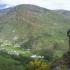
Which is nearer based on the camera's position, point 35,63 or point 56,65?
point 56,65

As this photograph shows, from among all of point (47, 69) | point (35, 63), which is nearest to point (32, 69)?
point (35, 63)

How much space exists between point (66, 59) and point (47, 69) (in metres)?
5.67

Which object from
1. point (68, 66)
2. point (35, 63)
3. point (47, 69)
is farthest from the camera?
point (35, 63)

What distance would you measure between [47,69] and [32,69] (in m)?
7.17

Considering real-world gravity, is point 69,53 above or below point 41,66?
above

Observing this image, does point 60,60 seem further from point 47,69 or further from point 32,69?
point 32,69

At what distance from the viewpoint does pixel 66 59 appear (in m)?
60.8

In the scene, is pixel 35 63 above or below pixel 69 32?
below

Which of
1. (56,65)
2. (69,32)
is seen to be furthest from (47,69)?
(69,32)

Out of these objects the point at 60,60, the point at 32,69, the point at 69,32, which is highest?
the point at 69,32

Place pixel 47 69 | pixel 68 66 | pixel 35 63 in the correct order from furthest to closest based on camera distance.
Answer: pixel 35 63
pixel 47 69
pixel 68 66

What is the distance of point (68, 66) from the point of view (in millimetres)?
59562

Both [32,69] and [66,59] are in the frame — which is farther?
[32,69]

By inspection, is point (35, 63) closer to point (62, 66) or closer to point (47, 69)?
point (47, 69)
